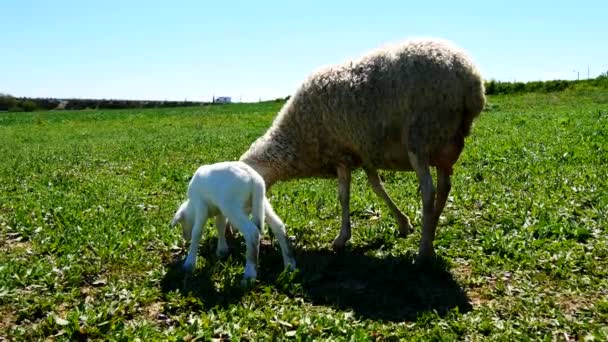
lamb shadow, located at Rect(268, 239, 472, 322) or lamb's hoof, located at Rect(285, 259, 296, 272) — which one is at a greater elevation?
lamb's hoof, located at Rect(285, 259, 296, 272)

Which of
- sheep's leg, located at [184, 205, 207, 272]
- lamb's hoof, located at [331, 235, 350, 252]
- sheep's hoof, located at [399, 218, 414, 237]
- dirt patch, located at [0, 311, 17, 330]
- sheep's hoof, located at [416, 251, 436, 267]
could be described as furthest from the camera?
sheep's hoof, located at [399, 218, 414, 237]

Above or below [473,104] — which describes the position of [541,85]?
above

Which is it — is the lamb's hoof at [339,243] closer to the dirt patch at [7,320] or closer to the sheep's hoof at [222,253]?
the sheep's hoof at [222,253]

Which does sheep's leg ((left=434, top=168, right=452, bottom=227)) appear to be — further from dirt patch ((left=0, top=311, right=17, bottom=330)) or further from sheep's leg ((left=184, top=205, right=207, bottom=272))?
dirt patch ((left=0, top=311, right=17, bottom=330))

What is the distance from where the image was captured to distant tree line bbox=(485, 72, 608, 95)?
120ft

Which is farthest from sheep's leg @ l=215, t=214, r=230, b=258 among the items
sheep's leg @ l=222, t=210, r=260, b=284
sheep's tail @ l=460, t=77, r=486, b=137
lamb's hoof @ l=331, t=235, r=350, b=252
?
sheep's tail @ l=460, t=77, r=486, b=137

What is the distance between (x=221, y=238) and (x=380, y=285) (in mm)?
1720

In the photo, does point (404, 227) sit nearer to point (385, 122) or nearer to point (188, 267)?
point (385, 122)

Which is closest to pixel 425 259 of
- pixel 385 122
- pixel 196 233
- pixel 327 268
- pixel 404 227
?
pixel 327 268

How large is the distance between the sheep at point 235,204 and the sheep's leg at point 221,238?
0.37 metres

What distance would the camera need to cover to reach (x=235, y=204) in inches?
210

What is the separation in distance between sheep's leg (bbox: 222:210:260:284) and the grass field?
5.7 inches

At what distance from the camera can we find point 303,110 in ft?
22.2

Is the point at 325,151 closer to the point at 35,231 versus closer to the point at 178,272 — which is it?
the point at 178,272
